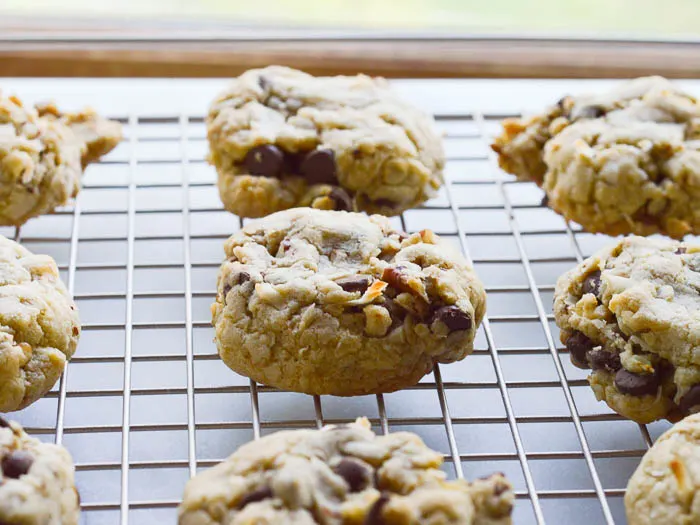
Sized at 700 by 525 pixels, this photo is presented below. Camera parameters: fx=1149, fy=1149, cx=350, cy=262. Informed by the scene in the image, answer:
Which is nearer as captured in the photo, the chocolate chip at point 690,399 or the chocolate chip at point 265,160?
the chocolate chip at point 690,399

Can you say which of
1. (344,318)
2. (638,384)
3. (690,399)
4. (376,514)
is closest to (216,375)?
(344,318)

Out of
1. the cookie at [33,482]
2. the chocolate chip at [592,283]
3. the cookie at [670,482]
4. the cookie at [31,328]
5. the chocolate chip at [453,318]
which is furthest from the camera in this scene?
the chocolate chip at [592,283]

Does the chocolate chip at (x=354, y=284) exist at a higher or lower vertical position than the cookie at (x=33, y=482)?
higher

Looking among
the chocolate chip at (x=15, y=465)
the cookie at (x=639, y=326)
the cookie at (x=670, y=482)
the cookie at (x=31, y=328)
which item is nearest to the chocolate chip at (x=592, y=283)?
the cookie at (x=639, y=326)

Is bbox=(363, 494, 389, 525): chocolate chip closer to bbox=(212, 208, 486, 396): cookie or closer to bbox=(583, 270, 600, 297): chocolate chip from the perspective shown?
bbox=(212, 208, 486, 396): cookie

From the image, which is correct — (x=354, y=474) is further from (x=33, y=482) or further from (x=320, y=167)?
(x=320, y=167)

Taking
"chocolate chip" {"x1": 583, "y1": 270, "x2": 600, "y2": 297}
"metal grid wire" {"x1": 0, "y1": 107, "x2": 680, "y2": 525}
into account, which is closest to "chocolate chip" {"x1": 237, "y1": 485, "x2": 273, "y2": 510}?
"metal grid wire" {"x1": 0, "y1": 107, "x2": 680, "y2": 525}

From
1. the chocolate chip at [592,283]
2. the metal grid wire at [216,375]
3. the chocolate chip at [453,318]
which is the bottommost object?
the metal grid wire at [216,375]

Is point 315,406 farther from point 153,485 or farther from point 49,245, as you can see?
point 49,245

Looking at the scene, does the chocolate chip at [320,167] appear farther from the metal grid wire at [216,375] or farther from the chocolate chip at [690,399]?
the chocolate chip at [690,399]
